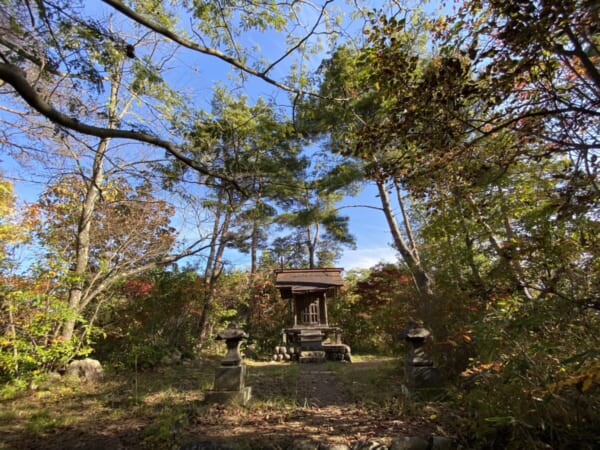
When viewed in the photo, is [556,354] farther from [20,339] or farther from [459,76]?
[20,339]

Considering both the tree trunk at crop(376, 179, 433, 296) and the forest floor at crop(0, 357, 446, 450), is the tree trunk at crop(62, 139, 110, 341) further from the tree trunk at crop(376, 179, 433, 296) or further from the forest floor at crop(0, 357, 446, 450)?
the tree trunk at crop(376, 179, 433, 296)

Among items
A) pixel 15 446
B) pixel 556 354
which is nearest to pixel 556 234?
pixel 556 354

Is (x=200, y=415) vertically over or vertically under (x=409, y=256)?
under

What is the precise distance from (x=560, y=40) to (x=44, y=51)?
474 cm

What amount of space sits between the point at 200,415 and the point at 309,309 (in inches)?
289

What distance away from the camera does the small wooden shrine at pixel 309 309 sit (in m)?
10.2

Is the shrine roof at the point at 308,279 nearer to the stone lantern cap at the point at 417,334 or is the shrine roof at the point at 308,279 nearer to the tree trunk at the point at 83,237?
the tree trunk at the point at 83,237

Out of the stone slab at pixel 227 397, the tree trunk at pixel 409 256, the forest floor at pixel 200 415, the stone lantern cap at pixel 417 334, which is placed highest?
the tree trunk at pixel 409 256

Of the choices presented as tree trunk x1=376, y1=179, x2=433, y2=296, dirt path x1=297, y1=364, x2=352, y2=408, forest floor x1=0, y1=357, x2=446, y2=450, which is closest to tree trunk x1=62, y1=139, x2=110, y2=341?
forest floor x1=0, y1=357, x2=446, y2=450

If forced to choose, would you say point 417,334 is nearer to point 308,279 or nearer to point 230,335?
point 230,335

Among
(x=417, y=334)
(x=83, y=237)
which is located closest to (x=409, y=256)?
(x=417, y=334)

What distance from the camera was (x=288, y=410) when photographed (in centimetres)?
405

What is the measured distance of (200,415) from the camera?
3834mm

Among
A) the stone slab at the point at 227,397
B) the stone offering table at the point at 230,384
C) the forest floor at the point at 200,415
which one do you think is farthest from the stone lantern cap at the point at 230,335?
the forest floor at the point at 200,415
